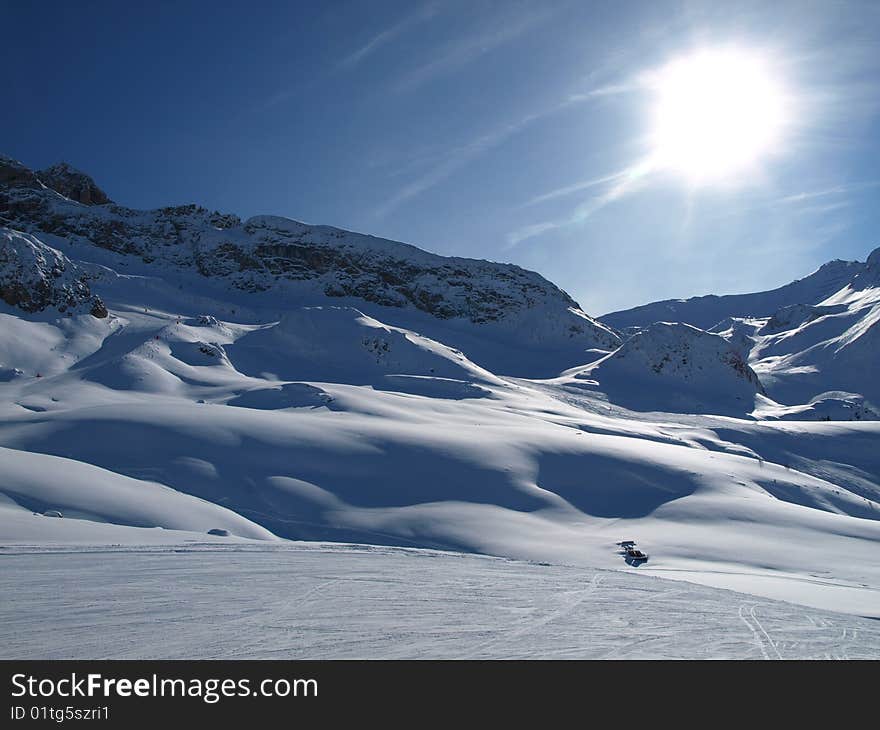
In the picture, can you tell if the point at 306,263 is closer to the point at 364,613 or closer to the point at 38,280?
the point at 38,280

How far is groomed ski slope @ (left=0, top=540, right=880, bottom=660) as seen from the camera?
5.06 meters

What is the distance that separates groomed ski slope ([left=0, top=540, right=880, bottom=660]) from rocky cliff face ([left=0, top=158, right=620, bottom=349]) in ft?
145

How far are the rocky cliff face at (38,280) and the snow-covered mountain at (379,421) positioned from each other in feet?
0.43

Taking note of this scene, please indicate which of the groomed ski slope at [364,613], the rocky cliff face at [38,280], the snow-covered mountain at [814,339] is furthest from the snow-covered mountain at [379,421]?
the groomed ski slope at [364,613]

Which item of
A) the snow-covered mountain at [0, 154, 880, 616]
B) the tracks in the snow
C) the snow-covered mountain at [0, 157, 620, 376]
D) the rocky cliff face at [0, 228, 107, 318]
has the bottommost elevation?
the tracks in the snow

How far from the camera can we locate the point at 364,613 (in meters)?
6.03

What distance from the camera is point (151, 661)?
462 cm

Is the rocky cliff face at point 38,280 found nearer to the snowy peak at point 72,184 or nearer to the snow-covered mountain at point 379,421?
the snow-covered mountain at point 379,421

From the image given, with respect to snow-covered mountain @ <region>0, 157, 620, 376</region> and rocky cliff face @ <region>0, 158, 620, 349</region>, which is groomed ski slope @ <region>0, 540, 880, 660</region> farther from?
rocky cliff face @ <region>0, 158, 620, 349</region>

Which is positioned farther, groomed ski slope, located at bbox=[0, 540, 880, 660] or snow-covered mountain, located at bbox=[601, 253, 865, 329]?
snow-covered mountain, located at bbox=[601, 253, 865, 329]

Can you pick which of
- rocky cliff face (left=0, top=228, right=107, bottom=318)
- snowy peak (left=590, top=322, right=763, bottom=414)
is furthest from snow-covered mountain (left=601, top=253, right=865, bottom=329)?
rocky cliff face (left=0, top=228, right=107, bottom=318)

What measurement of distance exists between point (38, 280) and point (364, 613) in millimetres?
31431

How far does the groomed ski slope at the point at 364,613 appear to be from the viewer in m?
5.06

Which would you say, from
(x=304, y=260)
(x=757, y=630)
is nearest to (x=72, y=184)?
(x=304, y=260)
